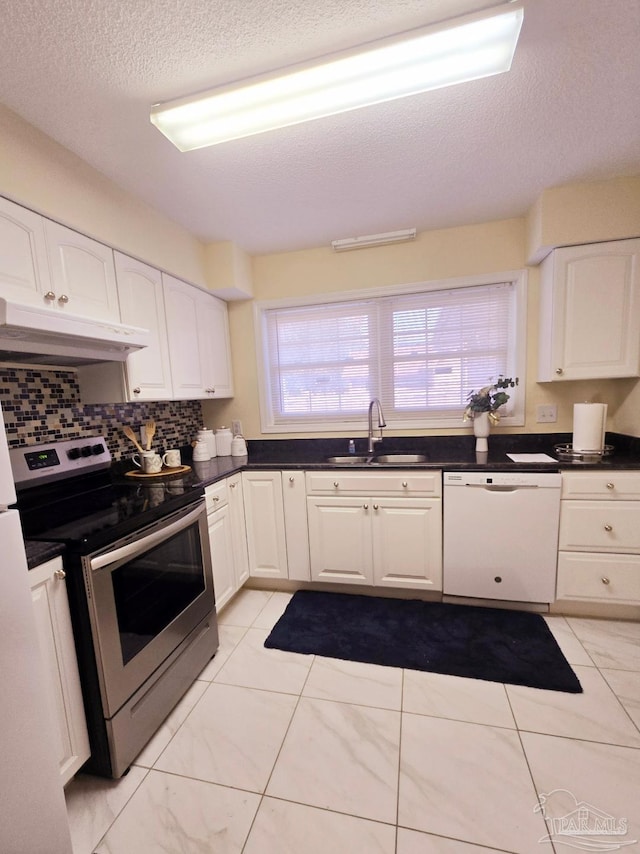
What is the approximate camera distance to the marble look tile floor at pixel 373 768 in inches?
41.7

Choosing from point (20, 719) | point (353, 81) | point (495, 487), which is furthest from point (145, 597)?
point (353, 81)

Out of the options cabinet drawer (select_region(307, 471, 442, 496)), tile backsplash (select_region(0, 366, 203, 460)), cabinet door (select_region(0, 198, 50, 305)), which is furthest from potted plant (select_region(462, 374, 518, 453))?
cabinet door (select_region(0, 198, 50, 305))

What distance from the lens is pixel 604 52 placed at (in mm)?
1165

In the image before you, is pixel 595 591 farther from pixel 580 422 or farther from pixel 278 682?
pixel 278 682

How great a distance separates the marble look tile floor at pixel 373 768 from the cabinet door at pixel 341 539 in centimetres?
64

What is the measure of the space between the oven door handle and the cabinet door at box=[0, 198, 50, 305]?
39.3 inches

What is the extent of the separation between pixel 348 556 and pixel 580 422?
1.64 m

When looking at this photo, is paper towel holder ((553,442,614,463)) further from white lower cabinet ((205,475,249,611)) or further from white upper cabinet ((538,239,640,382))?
white lower cabinet ((205,475,249,611))

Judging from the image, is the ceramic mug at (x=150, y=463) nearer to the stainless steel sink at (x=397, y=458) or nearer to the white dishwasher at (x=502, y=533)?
the stainless steel sink at (x=397, y=458)

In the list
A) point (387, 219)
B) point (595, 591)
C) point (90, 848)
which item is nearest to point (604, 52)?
point (387, 219)

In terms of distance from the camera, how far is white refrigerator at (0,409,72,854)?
761 millimetres

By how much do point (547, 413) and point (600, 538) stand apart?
2.80 feet

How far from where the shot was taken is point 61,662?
112 centimetres

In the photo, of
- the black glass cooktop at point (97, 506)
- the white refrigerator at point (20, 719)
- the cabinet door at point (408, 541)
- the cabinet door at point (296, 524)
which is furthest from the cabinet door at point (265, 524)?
the white refrigerator at point (20, 719)
